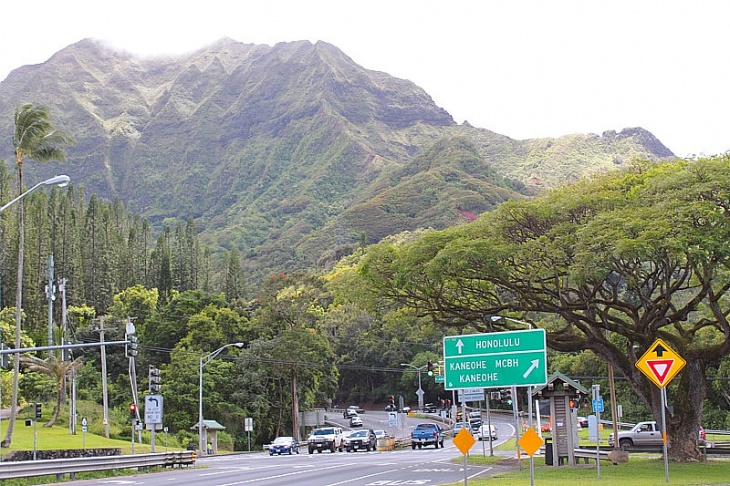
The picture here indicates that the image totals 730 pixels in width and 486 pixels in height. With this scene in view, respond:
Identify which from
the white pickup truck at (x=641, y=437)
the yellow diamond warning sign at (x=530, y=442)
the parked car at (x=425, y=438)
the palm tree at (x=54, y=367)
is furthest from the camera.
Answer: the palm tree at (x=54, y=367)

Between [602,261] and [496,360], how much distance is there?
12.0 meters

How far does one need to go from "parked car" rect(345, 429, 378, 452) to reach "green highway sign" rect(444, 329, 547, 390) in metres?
41.6

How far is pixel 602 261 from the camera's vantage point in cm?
2933

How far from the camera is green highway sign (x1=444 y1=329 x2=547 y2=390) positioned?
18.3 meters

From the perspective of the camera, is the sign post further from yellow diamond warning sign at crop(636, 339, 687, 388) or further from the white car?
the white car

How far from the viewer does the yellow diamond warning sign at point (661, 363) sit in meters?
20.8

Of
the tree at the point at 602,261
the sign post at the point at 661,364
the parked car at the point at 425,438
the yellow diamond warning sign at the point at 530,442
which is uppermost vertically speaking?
the tree at the point at 602,261

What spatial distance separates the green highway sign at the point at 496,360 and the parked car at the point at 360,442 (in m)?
41.6

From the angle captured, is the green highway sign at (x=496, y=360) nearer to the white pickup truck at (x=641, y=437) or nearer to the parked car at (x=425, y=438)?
the white pickup truck at (x=641, y=437)

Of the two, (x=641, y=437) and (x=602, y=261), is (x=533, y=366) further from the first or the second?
(x=641, y=437)

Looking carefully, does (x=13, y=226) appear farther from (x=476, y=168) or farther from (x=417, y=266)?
(x=476, y=168)

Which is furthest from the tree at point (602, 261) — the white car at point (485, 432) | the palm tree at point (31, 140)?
the palm tree at point (31, 140)

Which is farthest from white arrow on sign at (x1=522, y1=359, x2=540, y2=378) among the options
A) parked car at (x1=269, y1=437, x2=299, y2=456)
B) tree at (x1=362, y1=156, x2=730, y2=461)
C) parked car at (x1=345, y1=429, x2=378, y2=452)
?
parked car at (x1=269, y1=437, x2=299, y2=456)

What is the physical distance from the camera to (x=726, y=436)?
201 ft
